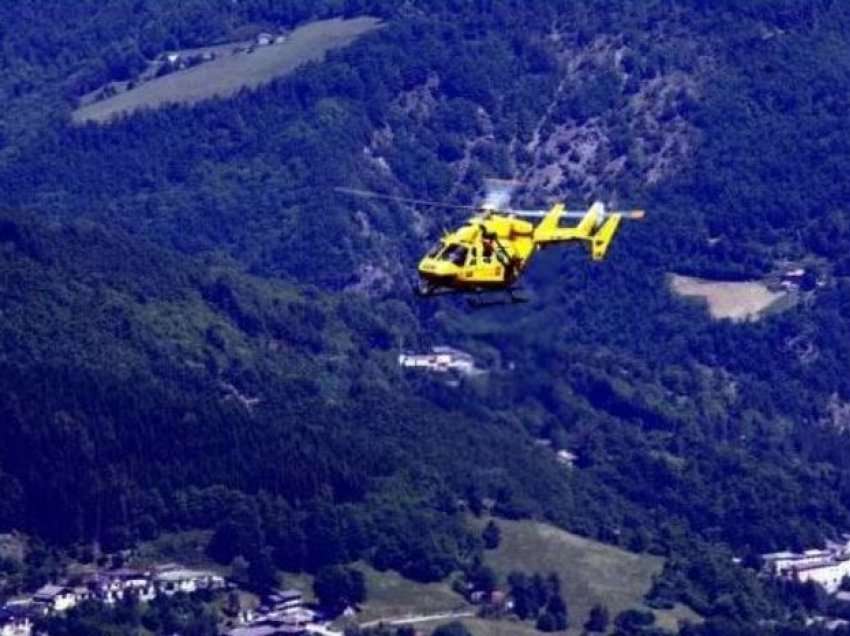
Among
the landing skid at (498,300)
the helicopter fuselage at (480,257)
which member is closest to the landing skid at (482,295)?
the landing skid at (498,300)

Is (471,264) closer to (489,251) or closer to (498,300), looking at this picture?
(489,251)

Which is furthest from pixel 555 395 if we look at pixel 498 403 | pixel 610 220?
pixel 610 220

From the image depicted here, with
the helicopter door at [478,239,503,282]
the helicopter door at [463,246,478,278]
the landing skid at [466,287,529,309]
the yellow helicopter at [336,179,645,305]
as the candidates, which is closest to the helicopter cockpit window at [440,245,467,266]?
the yellow helicopter at [336,179,645,305]

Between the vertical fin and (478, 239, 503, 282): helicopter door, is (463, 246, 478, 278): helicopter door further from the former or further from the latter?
the vertical fin

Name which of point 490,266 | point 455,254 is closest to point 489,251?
point 490,266

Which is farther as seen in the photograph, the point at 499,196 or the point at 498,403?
the point at 498,403

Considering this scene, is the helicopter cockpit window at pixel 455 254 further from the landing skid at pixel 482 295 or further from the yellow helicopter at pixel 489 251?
the landing skid at pixel 482 295

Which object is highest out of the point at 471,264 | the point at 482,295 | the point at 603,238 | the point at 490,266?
the point at 471,264

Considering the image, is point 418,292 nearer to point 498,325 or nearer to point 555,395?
point 498,325

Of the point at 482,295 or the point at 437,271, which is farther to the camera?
the point at 482,295
